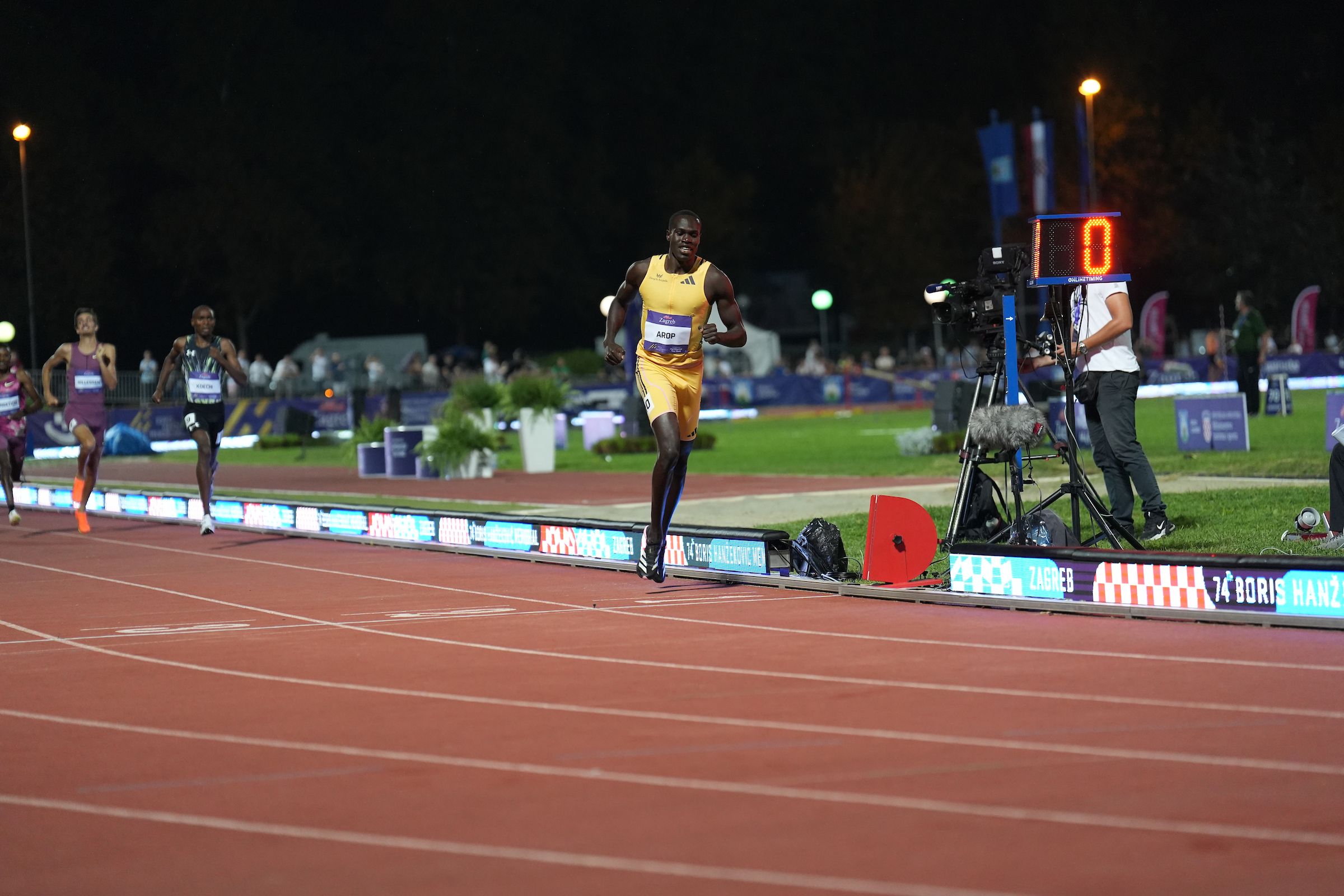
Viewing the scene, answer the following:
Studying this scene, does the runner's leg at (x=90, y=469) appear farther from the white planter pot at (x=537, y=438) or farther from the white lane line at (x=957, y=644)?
the white planter pot at (x=537, y=438)

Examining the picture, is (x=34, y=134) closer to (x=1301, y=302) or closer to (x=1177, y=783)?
(x=1301, y=302)

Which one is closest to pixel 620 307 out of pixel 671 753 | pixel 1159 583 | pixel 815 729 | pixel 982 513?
pixel 982 513

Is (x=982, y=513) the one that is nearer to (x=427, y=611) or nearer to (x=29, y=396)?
(x=427, y=611)

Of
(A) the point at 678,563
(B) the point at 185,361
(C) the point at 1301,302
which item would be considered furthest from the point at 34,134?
(A) the point at 678,563

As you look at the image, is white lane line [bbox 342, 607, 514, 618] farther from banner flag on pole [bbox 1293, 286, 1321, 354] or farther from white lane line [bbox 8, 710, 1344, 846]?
banner flag on pole [bbox 1293, 286, 1321, 354]

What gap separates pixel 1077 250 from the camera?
10898 mm

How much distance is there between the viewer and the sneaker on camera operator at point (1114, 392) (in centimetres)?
1157

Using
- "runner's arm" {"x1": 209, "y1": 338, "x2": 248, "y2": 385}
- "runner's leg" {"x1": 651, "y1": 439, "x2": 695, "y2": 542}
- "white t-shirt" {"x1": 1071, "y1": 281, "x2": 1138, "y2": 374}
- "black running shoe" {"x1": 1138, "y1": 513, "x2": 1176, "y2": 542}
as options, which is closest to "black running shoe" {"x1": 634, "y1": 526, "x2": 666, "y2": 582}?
"runner's leg" {"x1": 651, "y1": 439, "x2": 695, "y2": 542}

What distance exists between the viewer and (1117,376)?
38.3 feet

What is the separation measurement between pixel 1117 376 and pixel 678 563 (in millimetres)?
3284

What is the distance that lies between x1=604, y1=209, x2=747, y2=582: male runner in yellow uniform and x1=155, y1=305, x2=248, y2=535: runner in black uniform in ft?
21.8

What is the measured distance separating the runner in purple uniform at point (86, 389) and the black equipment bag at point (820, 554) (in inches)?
365

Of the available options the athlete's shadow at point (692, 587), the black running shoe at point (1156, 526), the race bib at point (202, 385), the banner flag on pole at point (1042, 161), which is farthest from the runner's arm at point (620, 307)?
the banner flag on pole at point (1042, 161)

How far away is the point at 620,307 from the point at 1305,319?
38884mm
